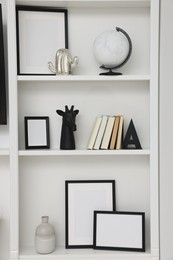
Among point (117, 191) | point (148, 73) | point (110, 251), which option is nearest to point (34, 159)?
point (117, 191)

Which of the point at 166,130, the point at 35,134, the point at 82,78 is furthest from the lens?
the point at 35,134

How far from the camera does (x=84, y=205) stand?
232cm

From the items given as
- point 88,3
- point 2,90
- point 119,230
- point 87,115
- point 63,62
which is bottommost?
point 119,230

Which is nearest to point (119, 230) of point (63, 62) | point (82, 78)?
point (82, 78)

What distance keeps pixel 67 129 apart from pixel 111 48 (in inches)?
19.9

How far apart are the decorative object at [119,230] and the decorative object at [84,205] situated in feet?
0.21

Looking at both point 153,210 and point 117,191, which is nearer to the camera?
point 153,210

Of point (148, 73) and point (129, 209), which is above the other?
point (148, 73)

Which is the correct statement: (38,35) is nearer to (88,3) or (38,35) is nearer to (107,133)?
(88,3)

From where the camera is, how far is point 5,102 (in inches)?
88.2

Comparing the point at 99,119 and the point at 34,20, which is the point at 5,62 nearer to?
the point at 34,20

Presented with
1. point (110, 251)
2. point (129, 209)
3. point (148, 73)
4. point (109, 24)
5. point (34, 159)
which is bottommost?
point (110, 251)

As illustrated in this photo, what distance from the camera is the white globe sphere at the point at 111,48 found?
2.16m

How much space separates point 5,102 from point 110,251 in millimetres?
1026
